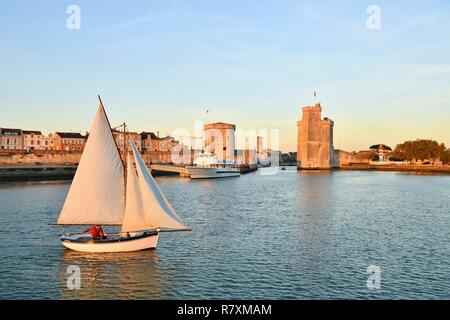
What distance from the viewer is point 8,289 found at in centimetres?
2112

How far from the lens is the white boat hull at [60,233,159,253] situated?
1093 inches

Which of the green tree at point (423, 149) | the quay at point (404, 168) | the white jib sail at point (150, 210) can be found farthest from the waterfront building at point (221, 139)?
the white jib sail at point (150, 210)

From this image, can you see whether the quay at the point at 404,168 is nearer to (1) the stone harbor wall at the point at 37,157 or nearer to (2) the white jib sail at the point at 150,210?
(1) the stone harbor wall at the point at 37,157

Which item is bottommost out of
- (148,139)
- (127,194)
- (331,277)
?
(331,277)

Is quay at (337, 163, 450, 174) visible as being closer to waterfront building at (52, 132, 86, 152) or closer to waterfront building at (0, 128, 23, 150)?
waterfront building at (52, 132, 86, 152)

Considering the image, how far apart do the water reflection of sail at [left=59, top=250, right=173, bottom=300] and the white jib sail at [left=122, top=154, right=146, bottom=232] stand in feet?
6.15

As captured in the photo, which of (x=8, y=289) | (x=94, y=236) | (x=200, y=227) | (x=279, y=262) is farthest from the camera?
(x=200, y=227)

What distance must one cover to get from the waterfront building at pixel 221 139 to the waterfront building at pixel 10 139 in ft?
257

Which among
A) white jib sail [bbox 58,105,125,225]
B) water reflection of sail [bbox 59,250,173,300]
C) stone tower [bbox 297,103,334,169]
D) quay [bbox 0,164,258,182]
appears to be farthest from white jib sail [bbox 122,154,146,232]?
stone tower [bbox 297,103,334,169]

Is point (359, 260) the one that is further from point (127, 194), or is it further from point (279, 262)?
point (127, 194)

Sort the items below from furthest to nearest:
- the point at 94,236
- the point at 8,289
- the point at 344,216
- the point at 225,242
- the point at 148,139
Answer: the point at 148,139
the point at 344,216
the point at 225,242
the point at 94,236
the point at 8,289

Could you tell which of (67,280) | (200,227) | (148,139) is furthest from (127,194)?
(148,139)

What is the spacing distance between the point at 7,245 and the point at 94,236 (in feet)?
21.3

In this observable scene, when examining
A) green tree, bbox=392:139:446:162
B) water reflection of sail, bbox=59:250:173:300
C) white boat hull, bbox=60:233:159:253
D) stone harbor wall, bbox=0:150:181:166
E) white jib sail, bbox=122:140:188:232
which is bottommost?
water reflection of sail, bbox=59:250:173:300
